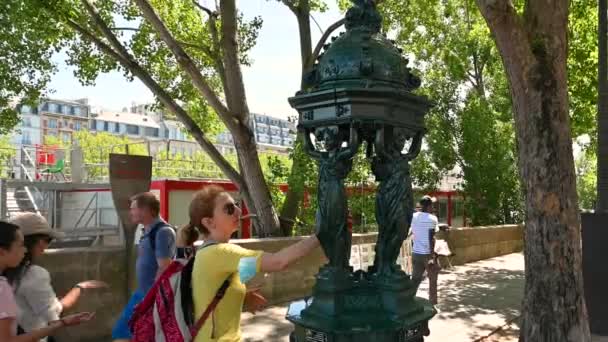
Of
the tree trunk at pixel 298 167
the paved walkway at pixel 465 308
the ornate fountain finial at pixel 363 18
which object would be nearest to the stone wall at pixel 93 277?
the paved walkway at pixel 465 308

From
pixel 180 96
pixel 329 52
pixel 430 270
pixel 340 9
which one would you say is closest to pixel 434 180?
pixel 340 9

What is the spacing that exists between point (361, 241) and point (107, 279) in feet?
17.2

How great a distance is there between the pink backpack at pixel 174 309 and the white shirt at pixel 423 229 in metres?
6.19

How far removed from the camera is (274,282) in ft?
29.4

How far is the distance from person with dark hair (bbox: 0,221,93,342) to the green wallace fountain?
1332 millimetres

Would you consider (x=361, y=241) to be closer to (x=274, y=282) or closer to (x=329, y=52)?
(x=274, y=282)

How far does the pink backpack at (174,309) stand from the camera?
2580 mm

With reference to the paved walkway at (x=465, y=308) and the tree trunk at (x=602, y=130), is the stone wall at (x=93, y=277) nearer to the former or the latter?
the paved walkway at (x=465, y=308)

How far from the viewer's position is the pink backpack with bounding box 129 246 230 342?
2.58m

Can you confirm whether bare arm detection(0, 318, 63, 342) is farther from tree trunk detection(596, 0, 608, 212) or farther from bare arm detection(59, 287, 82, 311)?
tree trunk detection(596, 0, 608, 212)

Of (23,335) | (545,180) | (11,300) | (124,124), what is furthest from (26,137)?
(11,300)

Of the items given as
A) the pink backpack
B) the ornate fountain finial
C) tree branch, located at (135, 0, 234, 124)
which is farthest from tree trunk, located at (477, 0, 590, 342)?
tree branch, located at (135, 0, 234, 124)

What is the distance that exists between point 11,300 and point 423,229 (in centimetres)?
671

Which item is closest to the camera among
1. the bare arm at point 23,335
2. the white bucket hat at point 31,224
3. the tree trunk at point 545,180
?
the bare arm at point 23,335
